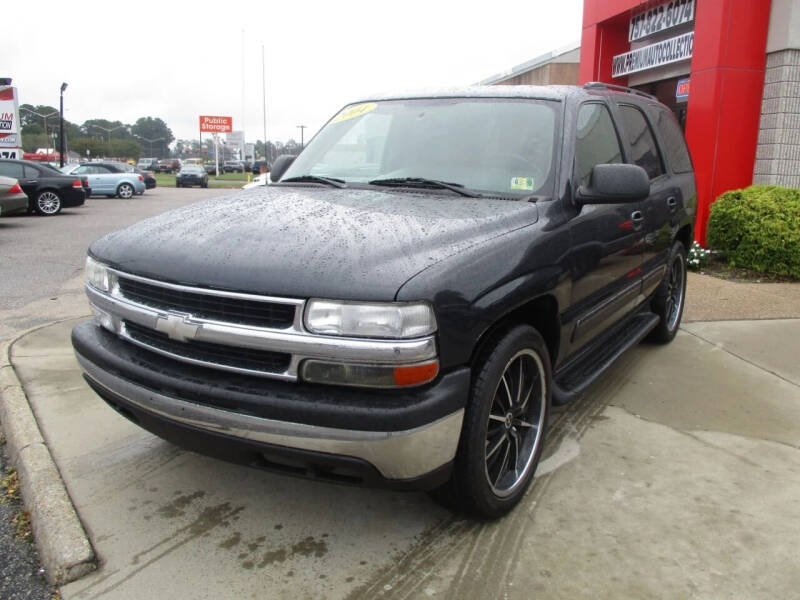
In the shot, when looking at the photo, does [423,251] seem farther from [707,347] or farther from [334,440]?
[707,347]

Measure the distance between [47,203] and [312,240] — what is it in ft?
57.9

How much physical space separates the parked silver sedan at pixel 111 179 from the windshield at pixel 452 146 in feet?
83.9

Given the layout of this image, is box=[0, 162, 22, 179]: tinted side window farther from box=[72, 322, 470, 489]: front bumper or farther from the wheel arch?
the wheel arch

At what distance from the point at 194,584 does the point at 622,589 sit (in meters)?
1.58

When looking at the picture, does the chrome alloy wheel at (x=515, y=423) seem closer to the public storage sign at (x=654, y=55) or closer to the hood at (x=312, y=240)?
the hood at (x=312, y=240)

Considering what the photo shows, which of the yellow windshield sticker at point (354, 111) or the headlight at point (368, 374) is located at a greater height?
the yellow windshield sticker at point (354, 111)

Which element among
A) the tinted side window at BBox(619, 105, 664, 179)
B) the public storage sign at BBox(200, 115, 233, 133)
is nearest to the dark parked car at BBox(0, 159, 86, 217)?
the tinted side window at BBox(619, 105, 664, 179)

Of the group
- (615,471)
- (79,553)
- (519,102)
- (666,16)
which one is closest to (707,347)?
(615,471)

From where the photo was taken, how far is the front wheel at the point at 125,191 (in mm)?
26953

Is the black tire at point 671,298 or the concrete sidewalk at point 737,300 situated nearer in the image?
the black tire at point 671,298

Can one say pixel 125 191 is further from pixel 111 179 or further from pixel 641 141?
pixel 641 141

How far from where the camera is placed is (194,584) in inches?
96.0

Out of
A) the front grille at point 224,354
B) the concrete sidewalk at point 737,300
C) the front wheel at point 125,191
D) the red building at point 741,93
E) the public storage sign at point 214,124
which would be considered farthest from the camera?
the public storage sign at point 214,124

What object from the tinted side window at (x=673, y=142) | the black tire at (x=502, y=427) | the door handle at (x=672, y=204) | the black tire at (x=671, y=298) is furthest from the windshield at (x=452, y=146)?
the black tire at (x=671, y=298)
